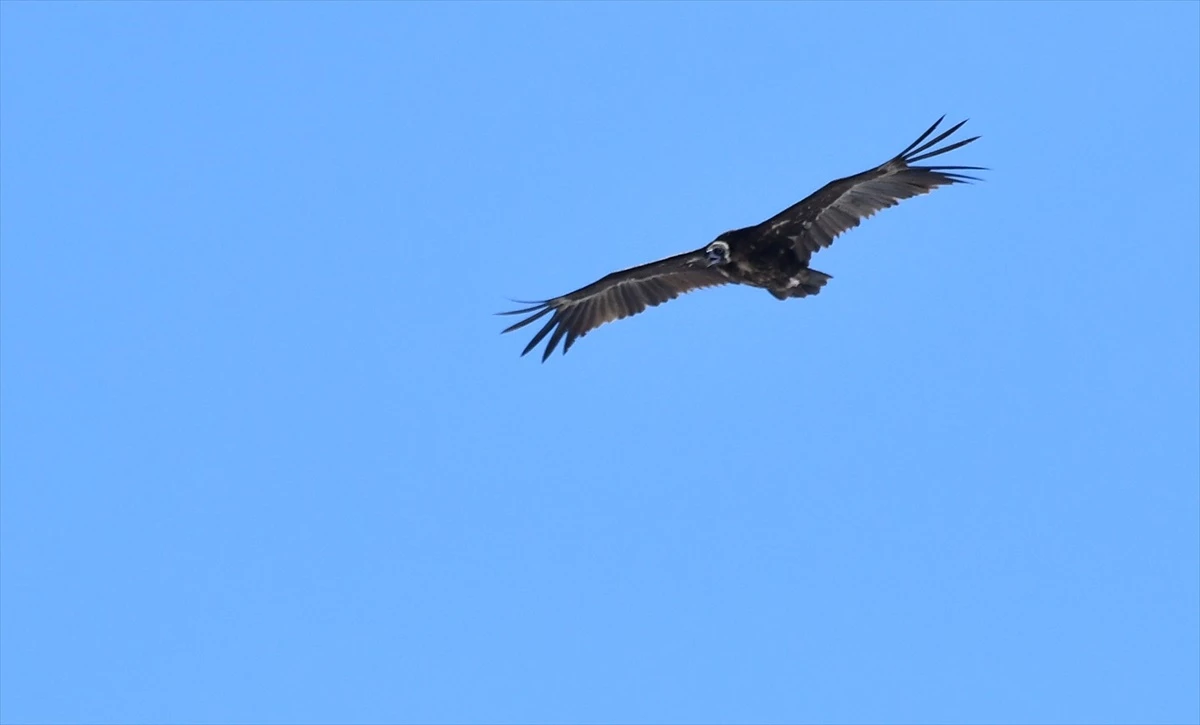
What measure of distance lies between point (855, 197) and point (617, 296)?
473cm

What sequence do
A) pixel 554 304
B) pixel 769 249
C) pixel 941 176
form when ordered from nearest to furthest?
pixel 941 176
pixel 769 249
pixel 554 304

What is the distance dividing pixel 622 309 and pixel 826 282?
3904 mm

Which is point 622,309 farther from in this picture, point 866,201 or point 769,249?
point 866,201

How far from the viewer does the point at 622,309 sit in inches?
1086

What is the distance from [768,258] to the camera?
1006 inches

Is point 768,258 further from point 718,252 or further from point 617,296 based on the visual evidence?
point 617,296

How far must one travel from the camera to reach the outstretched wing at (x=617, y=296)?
88.7ft

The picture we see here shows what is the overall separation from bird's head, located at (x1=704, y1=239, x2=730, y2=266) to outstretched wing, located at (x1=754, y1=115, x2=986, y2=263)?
66 cm

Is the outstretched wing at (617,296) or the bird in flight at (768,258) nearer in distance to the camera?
the bird in flight at (768,258)

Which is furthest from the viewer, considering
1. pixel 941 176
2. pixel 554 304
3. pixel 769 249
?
pixel 554 304

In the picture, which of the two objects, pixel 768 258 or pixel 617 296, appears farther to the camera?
pixel 617 296

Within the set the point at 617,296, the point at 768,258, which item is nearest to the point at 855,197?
the point at 768,258

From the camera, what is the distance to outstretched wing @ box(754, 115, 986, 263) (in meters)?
23.8

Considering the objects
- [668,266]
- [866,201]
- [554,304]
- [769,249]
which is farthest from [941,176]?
[554,304]
